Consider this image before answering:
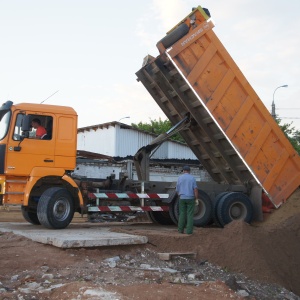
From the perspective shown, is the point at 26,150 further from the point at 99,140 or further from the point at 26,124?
the point at 99,140

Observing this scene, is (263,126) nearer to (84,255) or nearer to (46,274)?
(84,255)

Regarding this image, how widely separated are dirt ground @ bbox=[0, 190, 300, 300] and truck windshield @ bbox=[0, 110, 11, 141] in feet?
6.79

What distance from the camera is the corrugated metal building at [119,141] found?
3312 cm

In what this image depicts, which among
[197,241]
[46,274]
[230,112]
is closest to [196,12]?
[230,112]

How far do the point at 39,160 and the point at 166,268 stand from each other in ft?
12.8

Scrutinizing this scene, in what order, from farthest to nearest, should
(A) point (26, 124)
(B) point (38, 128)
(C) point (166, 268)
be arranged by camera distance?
(B) point (38, 128) < (A) point (26, 124) < (C) point (166, 268)

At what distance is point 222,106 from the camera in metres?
10.7

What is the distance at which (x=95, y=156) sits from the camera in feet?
39.8

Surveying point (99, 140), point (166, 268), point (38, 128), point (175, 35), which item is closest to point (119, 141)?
point (99, 140)

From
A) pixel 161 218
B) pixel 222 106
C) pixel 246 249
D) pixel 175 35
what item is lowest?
pixel 246 249

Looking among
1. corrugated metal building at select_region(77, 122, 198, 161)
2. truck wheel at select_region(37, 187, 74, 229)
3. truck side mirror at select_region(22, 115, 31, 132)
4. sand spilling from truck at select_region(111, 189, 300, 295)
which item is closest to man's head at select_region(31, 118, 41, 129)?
truck side mirror at select_region(22, 115, 31, 132)

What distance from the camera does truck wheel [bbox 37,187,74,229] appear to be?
376 inches

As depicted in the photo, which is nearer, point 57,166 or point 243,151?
point 57,166

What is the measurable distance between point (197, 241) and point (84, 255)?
89.1 inches
